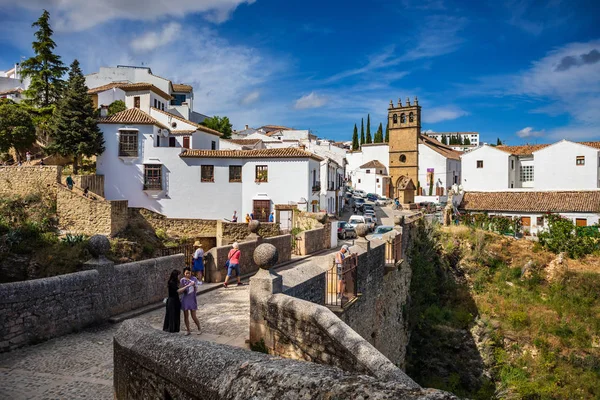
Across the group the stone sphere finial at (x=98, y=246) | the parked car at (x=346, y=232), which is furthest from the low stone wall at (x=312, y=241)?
the stone sphere finial at (x=98, y=246)

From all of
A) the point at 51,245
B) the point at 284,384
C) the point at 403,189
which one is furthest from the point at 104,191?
the point at 403,189

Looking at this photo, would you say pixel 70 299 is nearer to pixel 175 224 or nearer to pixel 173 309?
pixel 173 309

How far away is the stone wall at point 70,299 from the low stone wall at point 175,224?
1671 cm

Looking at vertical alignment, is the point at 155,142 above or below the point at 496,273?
above

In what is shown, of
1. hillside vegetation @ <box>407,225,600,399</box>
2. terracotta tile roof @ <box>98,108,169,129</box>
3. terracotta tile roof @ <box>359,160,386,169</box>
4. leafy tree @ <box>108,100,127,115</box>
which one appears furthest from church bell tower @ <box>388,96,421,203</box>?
terracotta tile roof @ <box>98,108,169,129</box>

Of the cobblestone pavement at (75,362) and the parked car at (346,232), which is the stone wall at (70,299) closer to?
the cobblestone pavement at (75,362)

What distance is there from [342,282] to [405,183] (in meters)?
55.4

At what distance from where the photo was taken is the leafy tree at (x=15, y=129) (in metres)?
30.9

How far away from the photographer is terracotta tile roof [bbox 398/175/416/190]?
61059mm

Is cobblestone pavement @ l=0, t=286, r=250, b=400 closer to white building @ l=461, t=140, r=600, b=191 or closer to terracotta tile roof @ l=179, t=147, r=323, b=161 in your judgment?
terracotta tile roof @ l=179, t=147, r=323, b=161

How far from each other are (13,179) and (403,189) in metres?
47.1

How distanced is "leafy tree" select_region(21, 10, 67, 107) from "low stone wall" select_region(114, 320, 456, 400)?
37.1 meters

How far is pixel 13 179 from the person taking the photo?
26.7 m

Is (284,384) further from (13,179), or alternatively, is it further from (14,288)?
(13,179)
